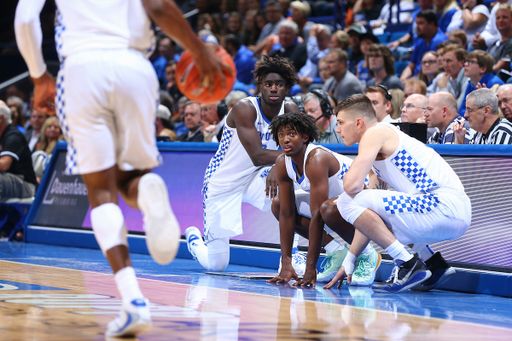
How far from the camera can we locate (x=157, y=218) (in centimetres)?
267

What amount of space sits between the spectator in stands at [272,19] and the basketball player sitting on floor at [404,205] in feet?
25.4

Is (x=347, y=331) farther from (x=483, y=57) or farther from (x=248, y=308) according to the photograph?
(x=483, y=57)

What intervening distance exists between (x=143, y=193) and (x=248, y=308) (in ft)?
3.79

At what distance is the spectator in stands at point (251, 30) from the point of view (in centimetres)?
1282

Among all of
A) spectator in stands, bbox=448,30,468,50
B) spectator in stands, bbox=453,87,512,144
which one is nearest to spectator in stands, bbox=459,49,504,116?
spectator in stands, bbox=448,30,468,50

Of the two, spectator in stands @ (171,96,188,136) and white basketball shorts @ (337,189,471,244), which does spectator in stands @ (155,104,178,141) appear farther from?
white basketball shorts @ (337,189,471,244)

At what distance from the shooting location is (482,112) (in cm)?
573

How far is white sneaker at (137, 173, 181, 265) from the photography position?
Answer: 267 cm

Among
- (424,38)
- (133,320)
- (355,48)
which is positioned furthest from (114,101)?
(355,48)

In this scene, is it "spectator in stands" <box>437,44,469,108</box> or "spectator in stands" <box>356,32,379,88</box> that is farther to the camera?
"spectator in stands" <box>356,32,379,88</box>

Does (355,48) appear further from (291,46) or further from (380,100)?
(380,100)

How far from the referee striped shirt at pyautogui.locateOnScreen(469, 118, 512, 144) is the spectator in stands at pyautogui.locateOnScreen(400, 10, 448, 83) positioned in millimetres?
3693

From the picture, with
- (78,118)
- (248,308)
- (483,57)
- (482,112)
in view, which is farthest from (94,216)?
(483,57)

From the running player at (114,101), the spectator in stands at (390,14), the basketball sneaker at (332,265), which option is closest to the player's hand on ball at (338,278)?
the basketball sneaker at (332,265)
